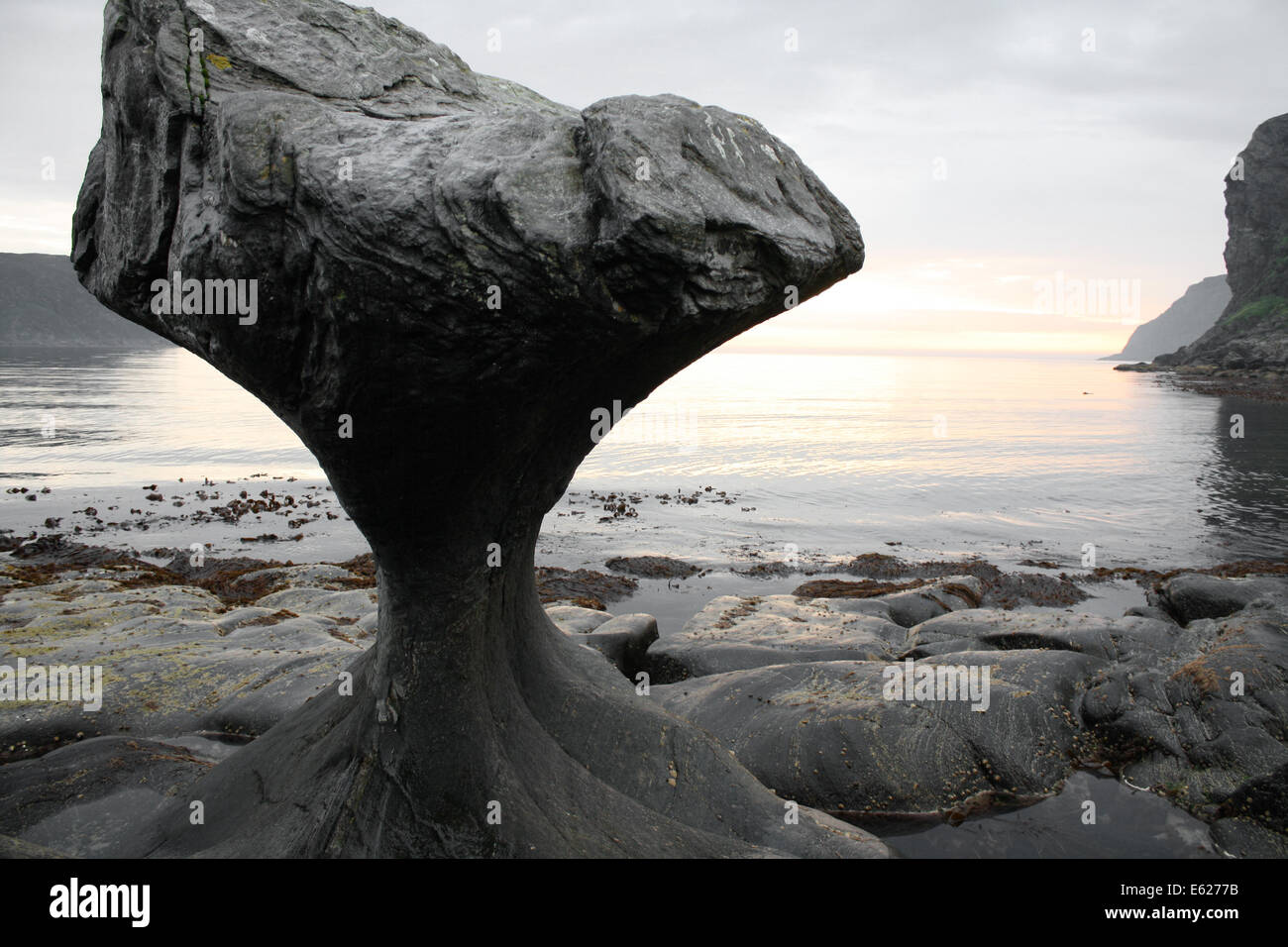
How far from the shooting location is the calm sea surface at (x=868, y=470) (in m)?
24.5

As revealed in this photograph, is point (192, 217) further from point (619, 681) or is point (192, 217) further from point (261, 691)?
point (261, 691)

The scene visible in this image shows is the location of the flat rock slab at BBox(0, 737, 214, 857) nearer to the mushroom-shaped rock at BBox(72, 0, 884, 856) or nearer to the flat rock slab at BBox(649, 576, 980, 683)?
the mushroom-shaped rock at BBox(72, 0, 884, 856)

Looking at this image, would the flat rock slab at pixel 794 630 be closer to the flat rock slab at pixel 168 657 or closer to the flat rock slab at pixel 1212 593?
the flat rock slab at pixel 1212 593

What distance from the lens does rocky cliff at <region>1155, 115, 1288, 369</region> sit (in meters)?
111

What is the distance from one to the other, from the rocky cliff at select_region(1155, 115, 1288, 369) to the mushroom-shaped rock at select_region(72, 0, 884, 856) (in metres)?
126

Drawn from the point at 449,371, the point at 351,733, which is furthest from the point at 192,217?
the point at 351,733

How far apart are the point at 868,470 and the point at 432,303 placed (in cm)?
3616

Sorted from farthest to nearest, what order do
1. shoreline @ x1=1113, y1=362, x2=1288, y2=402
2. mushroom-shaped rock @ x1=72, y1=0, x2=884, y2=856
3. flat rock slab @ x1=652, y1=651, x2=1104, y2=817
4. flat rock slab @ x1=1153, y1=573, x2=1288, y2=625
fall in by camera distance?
shoreline @ x1=1113, y1=362, x2=1288, y2=402
flat rock slab @ x1=1153, y1=573, x2=1288, y2=625
flat rock slab @ x1=652, y1=651, x2=1104, y2=817
mushroom-shaped rock @ x1=72, y1=0, x2=884, y2=856

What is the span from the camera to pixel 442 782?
5547 millimetres

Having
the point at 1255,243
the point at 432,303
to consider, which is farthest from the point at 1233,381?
the point at 432,303

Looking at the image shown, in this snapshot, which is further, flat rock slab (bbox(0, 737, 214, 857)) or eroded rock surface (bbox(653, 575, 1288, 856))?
eroded rock surface (bbox(653, 575, 1288, 856))

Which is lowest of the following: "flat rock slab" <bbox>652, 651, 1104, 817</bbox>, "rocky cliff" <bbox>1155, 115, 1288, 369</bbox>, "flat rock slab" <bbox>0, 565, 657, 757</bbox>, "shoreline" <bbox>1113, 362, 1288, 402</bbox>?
"flat rock slab" <bbox>652, 651, 1104, 817</bbox>

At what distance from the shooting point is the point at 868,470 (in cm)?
3831

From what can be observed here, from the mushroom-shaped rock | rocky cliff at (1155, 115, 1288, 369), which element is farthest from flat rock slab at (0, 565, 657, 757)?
rocky cliff at (1155, 115, 1288, 369)
